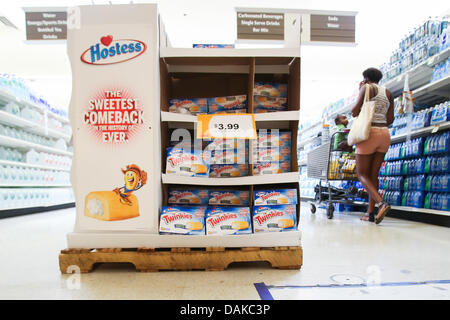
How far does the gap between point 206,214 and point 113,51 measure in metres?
1.10

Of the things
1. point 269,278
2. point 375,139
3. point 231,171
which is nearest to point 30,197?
point 231,171

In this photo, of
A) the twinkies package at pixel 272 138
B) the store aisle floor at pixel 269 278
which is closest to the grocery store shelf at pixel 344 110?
the store aisle floor at pixel 269 278

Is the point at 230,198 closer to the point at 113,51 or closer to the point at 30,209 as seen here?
the point at 113,51

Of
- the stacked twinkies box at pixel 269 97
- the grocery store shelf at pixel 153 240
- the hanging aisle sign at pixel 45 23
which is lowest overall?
the grocery store shelf at pixel 153 240

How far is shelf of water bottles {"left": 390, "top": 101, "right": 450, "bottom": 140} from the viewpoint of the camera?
3.22m

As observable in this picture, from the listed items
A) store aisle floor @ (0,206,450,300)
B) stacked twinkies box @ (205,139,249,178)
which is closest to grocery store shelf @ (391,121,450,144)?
store aisle floor @ (0,206,450,300)

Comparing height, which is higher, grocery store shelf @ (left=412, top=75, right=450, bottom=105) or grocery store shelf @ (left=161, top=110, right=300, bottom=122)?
grocery store shelf @ (left=412, top=75, right=450, bottom=105)

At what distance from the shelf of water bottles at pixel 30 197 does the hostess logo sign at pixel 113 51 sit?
149 inches

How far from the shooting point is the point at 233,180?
162 cm

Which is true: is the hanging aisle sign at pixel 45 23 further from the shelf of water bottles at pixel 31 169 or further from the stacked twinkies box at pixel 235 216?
the stacked twinkies box at pixel 235 216

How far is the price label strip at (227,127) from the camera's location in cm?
158

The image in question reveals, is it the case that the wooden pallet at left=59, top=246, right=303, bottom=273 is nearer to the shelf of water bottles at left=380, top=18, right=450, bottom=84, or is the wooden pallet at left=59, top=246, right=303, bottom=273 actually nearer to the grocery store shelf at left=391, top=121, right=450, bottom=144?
the grocery store shelf at left=391, top=121, right=450, bottom=144

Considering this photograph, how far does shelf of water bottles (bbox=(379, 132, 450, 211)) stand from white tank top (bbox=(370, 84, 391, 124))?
751mm
